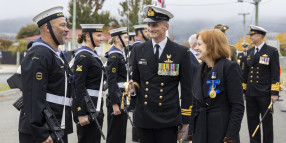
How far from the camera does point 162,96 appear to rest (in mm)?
4160

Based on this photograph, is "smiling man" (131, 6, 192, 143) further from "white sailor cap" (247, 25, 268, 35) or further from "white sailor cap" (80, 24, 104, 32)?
"white sailor cap" (247, 25, 268, 35)

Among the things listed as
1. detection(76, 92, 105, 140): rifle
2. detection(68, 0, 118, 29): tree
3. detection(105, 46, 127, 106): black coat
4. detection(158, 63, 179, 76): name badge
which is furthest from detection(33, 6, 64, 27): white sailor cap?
detection(68, 0, 118, 29): tree

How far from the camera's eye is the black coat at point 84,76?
199 inches

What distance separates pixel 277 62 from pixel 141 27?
3.36 meters

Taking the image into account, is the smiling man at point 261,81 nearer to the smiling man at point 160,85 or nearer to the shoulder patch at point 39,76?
the smiling man at point 160,85

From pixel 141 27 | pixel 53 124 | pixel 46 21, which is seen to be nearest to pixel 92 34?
pixel 46 21

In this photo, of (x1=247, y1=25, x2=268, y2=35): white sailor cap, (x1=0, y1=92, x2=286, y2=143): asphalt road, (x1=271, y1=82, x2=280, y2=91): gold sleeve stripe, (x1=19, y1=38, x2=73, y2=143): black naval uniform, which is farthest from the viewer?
(x1=0, y1=92, x2=286, y2=143): asphalt road

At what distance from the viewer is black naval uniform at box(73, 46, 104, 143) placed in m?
5.09

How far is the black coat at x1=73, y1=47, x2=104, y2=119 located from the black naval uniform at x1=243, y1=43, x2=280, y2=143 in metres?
3.07

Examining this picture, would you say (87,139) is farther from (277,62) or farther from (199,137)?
(277,62)

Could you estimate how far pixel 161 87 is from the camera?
13.7 feet

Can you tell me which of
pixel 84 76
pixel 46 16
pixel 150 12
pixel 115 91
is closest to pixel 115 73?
pixel 115 91

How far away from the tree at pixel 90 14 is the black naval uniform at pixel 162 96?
212 feet

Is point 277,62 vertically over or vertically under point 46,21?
under
